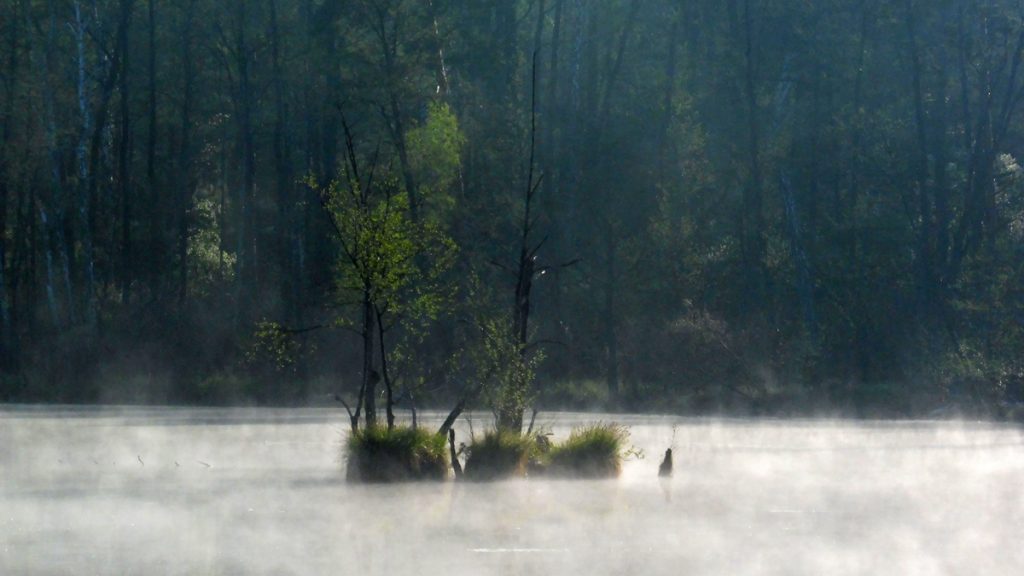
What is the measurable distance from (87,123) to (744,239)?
2300 cm

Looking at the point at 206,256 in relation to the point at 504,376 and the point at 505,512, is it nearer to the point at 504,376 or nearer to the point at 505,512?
the point at 504,376

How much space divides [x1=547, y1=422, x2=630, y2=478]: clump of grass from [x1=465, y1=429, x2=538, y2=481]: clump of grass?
451mm

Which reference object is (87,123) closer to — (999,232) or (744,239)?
(744,239)

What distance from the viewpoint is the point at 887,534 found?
53.5ft

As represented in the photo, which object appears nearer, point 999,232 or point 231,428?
point 231,428

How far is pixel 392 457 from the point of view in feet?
68.8

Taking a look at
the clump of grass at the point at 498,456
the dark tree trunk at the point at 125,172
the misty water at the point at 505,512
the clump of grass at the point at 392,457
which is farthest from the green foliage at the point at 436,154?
the clump of grass at the point at 392,457

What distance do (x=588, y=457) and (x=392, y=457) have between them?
3069 mm

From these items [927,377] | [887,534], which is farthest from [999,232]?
[887,534]

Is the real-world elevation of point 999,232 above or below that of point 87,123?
below

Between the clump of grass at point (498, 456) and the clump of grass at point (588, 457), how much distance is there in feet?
1.48

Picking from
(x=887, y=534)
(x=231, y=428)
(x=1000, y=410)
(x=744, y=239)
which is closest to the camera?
(x=887, y=534)

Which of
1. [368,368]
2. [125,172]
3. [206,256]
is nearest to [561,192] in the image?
[206,256]

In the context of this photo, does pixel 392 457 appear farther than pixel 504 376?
No
